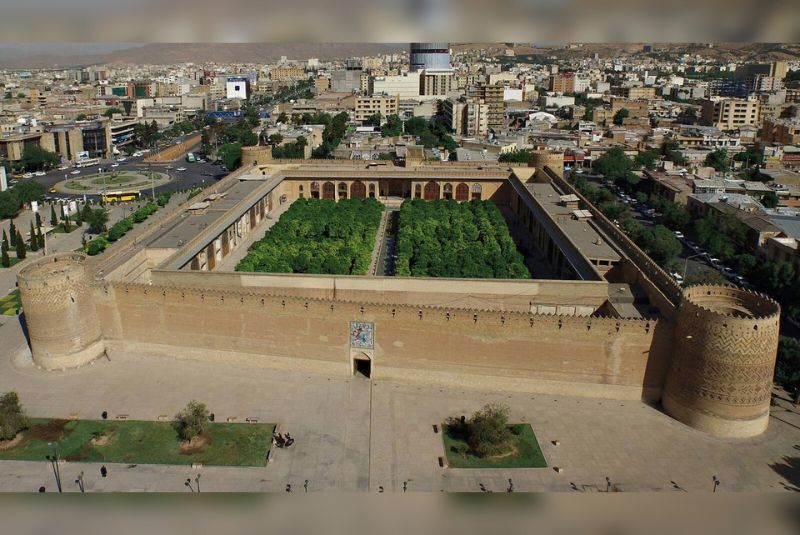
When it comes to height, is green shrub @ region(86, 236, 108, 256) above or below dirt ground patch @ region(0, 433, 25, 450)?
above

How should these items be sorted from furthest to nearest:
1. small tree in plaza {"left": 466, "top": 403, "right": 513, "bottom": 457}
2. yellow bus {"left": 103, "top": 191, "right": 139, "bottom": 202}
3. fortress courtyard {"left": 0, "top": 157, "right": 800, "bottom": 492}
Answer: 1. yellow bus {"left": 103, "top": 191, "right": 139, "bottom": 202}
2. small tree in plaza {"left": 466, "top": 403, "right": 513, "bottom": 457}
3. fortress courtyard {"left": 0, "top": 157, "right": 800, "bottom": 492}

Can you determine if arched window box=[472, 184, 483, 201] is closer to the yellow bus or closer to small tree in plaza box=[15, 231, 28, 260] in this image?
the yellow bus

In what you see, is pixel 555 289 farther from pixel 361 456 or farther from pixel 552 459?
pixel 361 456


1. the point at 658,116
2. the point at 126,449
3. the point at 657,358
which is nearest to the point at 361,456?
the point at 126,449

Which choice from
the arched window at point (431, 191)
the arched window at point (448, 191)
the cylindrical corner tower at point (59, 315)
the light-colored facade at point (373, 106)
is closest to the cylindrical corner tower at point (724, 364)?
the cylindrical corner tower at point (59, 315)

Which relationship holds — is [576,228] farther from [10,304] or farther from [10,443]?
[10,304]

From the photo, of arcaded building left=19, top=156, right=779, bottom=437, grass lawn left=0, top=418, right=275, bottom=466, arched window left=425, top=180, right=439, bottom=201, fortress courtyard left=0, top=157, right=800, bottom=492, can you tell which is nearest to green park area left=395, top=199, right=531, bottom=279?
fortress courtyard left=0, top=157, right=800, bottom=492

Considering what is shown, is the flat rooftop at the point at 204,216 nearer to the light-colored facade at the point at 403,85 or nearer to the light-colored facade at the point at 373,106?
the light-colored facade at the point at 373,106
